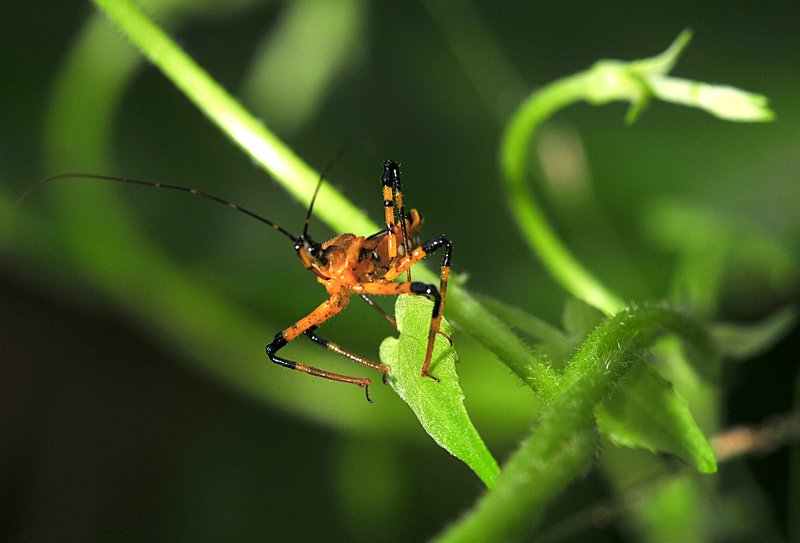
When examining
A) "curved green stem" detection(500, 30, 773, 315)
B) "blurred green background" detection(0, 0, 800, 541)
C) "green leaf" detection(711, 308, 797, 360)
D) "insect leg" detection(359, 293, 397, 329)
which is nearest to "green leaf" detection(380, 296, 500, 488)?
"insect leg" detection(359, 293, 397, 329)

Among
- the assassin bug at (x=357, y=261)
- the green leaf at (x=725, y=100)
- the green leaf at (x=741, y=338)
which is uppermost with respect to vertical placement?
the assassin bug at (x=357, y=261)

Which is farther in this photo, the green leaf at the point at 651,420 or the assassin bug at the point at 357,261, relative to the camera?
the assassin bug at the point at 357,261

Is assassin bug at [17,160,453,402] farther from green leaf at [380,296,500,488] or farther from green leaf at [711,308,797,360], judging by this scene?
green leaf at [711,308,797,360]

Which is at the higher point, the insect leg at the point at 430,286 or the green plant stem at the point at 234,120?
the green plant stem at the point at 234,120

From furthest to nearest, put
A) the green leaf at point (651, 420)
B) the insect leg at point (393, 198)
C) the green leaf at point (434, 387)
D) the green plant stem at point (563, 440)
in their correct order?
1. the insect leg at point (393, 198)
2. the green leaf at point (651, 420)
3. the green leaf at point (434, 387)
4. the green plant stem at point (563, 440)

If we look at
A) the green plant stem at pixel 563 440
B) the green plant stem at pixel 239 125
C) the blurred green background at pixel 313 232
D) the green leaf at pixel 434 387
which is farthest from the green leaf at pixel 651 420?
the blurred green background at pixel 313 232

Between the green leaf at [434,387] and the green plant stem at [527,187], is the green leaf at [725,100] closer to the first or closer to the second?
the green plant stem at [527,187]

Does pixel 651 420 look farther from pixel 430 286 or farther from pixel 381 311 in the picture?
pixel 381 311
